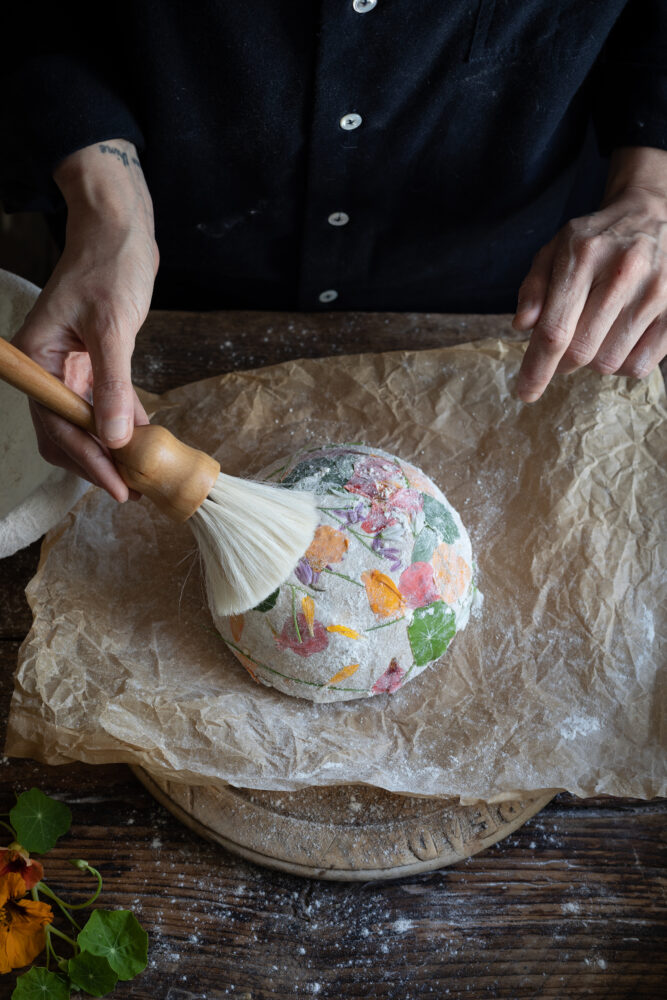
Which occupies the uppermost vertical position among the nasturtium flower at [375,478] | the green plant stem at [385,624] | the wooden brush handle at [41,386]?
the wooden brush handle at [41,386]

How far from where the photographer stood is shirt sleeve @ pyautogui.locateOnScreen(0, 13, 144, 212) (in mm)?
1341

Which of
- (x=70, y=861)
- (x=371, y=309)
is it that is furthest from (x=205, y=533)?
(x=371, y=309)

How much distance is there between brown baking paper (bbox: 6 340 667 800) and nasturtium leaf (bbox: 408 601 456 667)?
0.08 meters

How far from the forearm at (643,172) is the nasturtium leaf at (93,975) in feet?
4.99

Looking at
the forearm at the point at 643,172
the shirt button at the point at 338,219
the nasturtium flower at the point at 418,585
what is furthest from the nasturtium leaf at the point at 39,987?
the forearm at the point at 643,172

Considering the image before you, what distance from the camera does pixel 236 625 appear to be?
136 centimetres

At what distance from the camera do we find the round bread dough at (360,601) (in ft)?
4.30

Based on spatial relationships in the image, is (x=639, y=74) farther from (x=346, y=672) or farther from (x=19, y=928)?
(x=19, y=928)

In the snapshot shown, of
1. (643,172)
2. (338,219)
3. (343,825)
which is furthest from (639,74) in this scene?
(343,825)

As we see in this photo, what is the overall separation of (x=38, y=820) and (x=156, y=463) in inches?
25.4

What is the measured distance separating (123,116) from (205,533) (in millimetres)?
753

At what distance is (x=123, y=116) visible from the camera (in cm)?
139

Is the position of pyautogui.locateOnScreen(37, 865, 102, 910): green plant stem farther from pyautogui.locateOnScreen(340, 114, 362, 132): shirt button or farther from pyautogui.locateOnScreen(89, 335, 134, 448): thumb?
pyautogui.locateOnScreen(340, 114, 362, 132): shirt button

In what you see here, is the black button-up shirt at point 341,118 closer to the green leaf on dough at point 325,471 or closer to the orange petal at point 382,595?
the green leaf on dough at point 325,471
